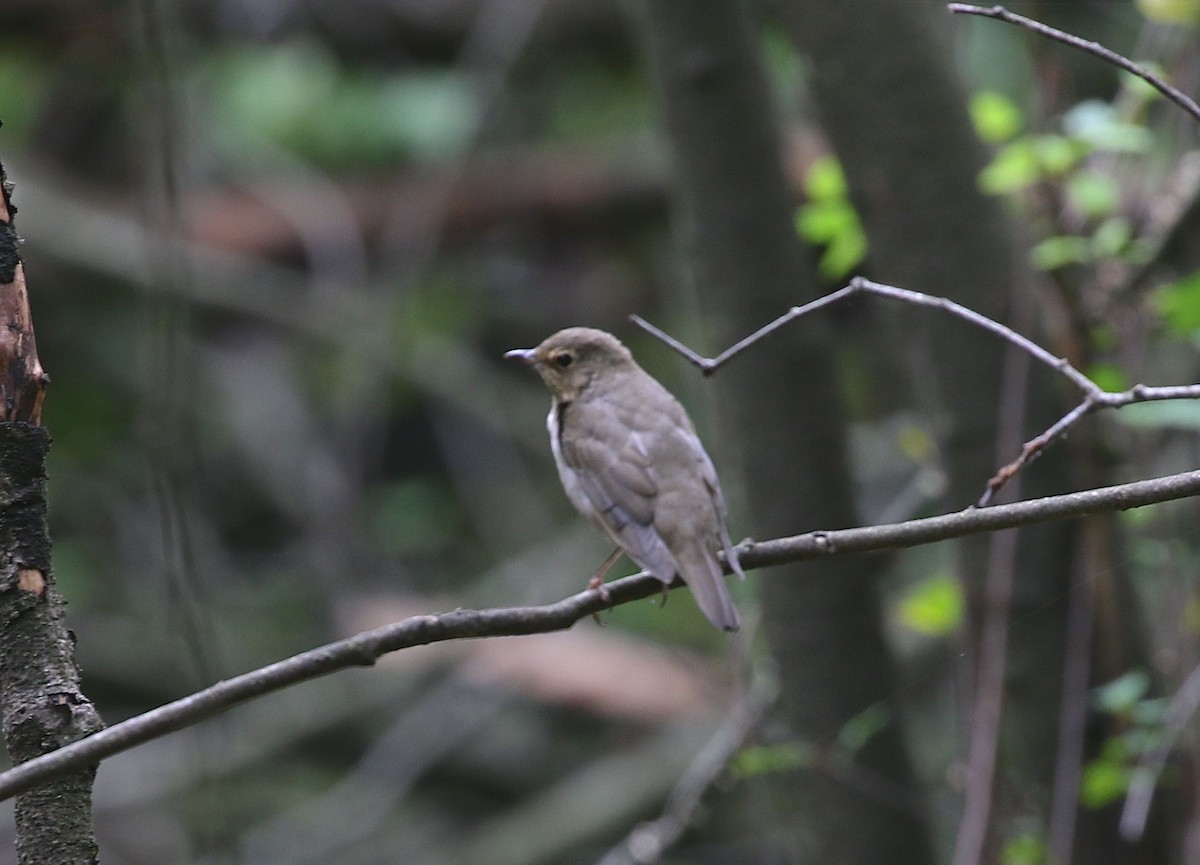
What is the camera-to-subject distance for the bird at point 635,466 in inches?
116

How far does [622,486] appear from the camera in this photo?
3262 millimetres

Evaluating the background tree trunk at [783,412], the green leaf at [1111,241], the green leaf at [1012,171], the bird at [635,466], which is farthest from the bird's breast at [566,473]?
the green leaf at [1111,241]

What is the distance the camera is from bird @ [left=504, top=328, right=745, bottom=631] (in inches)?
116

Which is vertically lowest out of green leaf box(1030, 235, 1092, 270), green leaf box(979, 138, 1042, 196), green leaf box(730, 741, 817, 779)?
green leaf box(730, 741, 817, 779)

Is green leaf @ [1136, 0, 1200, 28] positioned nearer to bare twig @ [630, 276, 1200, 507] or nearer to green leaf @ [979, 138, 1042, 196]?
green leaf @ [979, 138, 1042, 196]

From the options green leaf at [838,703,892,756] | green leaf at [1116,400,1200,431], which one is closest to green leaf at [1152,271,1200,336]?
green leaf at [1116,400,1200,431]

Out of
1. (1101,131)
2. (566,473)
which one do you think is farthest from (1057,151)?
(566,473)

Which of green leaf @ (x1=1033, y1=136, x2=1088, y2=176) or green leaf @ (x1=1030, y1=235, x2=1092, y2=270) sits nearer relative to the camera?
green leaf @ (x1=1033, y1=136, x2=1088, y2=176)

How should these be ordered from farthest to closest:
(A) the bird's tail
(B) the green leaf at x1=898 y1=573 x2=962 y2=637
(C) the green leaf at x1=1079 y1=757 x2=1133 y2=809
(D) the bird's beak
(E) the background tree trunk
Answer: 1. (B) the green leaf at x1=898 y1=573 x2=962 y2=637
2. (E) the background tree trunk
3. (C) the green leaf at x1=1079 y1=757 x2=1133 y2=809
4. (D) the bird's beak
5. (A) the bird's tail

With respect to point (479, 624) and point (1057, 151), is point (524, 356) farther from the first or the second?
point (479, 624)

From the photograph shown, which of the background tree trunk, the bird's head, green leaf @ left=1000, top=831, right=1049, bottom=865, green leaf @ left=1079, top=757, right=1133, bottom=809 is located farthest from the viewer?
the background tree trunk

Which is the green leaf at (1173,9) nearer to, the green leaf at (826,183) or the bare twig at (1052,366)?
the green leaf at (826,183)

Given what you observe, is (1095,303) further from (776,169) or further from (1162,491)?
(1162,491)

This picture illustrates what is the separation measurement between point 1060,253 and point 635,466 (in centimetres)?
150
